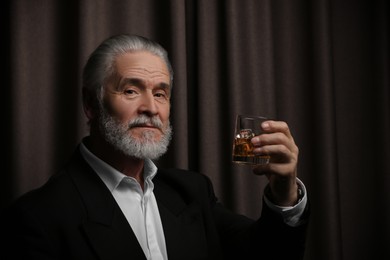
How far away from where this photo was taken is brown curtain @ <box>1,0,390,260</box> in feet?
5.77

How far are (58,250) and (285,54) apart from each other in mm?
1492

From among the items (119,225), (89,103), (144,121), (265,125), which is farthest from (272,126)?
(89,103)

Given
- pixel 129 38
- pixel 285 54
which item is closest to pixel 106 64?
pixel 129 38

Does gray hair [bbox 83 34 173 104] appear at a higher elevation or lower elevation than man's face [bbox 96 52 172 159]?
higher

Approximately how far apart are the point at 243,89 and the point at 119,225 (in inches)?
39.3

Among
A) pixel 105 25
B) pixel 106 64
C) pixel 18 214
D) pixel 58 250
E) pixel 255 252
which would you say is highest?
pixel 105 25

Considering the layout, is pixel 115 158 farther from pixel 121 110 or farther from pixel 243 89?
pixel 243 89

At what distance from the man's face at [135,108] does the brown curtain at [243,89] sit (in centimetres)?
44

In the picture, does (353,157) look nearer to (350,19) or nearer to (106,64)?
(350,19)

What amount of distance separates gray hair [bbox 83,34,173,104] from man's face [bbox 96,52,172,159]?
2 cm

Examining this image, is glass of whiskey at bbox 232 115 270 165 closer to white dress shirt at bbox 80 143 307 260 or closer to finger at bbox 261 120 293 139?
finger at bbox 261 120 293 139

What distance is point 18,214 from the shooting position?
1.16m

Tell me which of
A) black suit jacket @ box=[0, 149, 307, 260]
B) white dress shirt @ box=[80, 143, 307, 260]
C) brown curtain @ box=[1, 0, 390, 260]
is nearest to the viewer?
black suit jacket @ box=[0, 149, 307, 260]

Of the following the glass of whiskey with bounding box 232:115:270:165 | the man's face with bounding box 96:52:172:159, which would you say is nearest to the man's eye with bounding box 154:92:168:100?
the man's face with bounding box 96:52:172:159
